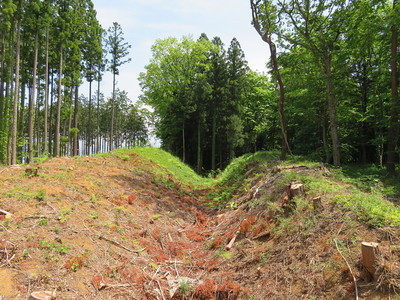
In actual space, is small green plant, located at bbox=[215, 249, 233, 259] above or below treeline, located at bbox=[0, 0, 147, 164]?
below

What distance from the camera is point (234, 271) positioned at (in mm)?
5555

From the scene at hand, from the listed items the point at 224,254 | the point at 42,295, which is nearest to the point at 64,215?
the point at 42,295

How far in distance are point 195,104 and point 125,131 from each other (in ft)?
97.0

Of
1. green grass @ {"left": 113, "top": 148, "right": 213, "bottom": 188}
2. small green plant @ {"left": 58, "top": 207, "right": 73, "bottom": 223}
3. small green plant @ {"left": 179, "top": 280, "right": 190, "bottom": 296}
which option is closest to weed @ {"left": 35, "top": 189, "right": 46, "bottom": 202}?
small green plant @ {"left": 58, "top": 207, "right": 73, "bottom": 223}

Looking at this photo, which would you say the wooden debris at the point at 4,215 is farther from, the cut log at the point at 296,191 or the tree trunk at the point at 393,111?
the tree trunk at the point at 393,111

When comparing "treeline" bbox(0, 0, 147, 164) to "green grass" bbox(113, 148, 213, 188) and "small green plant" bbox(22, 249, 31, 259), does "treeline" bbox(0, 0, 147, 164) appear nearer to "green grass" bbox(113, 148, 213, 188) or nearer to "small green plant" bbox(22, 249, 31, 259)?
"green grass" bbox(113, 148, 213, 188)

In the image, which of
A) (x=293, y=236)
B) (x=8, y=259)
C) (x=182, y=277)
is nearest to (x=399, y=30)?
(x=293, y=236)

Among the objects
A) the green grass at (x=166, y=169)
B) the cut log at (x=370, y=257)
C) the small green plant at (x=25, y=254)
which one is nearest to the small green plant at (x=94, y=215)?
the small green plant at (x=25, y=254)

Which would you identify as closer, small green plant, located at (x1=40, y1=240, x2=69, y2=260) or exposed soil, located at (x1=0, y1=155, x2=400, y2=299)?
exposed soil, located at (x1=0, y1=155, x2=400, y2=299)

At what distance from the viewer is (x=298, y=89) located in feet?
55.7

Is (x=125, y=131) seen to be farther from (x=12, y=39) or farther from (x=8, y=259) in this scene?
(x=8, y=259)

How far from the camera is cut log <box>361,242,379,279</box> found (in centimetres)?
346

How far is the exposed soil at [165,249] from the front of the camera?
4.07 m

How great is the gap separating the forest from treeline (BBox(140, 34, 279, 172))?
0.38 feet
